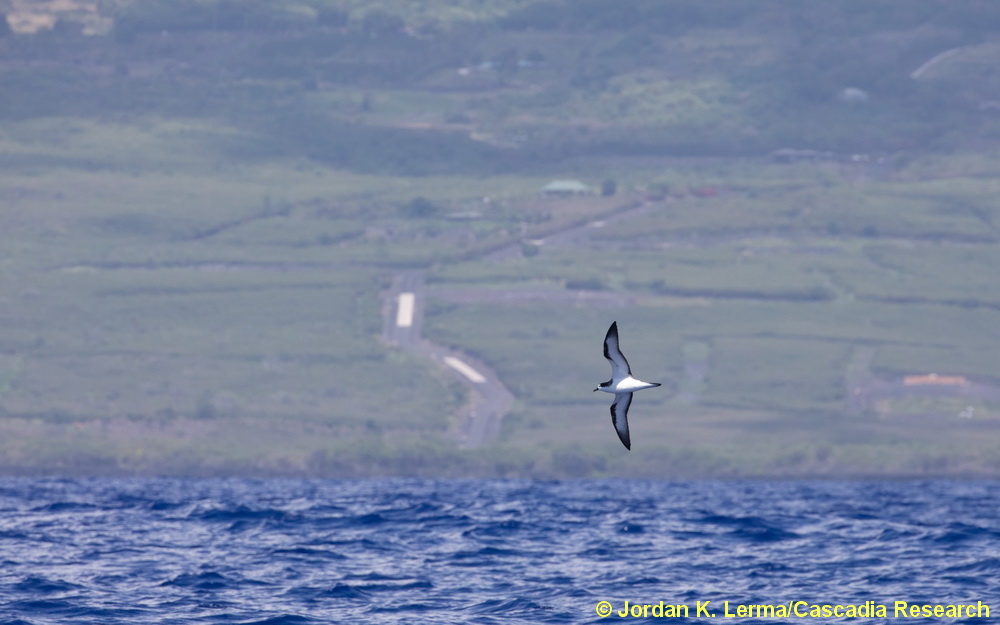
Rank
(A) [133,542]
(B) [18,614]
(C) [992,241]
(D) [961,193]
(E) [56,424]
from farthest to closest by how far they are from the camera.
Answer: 1. (D) [961,193]
2. (C) [992,241]
3. (E) [56,424]
4. (A) [133,542]
5. (B) [18,614]

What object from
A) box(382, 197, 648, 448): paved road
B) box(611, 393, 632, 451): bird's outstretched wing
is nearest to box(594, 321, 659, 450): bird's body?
box(611, 393, 632, 451): bird's outstretched wing

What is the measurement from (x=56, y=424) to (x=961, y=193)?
120 meters

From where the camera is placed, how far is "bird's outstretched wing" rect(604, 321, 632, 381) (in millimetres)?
27078

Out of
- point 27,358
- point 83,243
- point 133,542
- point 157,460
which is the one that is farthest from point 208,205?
point 133,542

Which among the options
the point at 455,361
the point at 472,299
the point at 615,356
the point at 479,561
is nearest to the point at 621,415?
the point at 615,356

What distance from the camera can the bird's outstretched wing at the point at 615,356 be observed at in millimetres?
27078

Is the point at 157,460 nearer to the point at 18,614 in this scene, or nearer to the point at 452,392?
the point at 452,392

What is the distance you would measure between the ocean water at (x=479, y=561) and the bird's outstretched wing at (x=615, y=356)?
4.85 metres

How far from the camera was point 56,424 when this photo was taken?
126m

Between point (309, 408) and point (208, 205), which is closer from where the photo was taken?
point (309, 408)

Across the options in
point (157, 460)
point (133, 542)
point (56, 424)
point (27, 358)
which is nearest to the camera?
point (133, 542)

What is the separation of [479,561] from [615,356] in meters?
10.6

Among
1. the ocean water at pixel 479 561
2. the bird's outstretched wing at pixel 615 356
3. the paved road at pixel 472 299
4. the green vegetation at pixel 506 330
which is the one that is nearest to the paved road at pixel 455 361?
the paved road at pixel 472 299

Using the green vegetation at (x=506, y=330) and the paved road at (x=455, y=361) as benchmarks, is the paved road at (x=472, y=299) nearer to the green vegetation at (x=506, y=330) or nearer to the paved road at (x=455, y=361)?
the paved road at (x=455, y=361)
